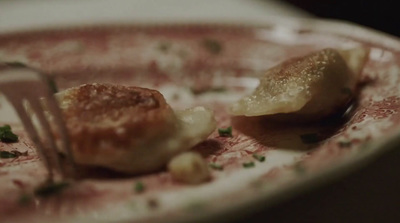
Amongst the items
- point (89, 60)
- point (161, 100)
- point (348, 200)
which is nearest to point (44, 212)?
point (161, 100)

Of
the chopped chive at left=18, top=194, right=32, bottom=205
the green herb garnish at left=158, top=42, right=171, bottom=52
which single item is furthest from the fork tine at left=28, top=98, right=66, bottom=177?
the green herb garnish at left=158, top=42, right=171, bottom=52

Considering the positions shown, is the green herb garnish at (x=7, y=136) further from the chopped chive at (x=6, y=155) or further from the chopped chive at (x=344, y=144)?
the chopped chive at (x=344, y=144)

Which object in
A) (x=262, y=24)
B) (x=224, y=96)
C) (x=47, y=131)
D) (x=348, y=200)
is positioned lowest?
(x=348, y=200)

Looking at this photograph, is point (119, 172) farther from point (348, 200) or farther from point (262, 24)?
point (262, 24)

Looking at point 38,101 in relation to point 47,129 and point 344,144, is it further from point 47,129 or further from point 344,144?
point 344,144

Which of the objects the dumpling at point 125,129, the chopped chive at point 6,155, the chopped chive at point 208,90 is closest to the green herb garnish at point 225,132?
the dumpling at point 125,129

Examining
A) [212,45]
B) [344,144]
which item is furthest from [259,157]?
[212,45]
